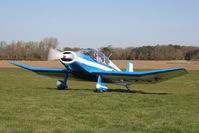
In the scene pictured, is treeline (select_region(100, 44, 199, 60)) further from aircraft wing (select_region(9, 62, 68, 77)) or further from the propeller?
the propeller

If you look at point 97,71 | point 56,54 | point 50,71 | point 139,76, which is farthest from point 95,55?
point 50,71

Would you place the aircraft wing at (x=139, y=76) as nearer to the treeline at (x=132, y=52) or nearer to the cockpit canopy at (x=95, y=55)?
the cockpit canopy at (x=95, y=55)

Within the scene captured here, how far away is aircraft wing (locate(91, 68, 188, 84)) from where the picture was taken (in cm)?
1191

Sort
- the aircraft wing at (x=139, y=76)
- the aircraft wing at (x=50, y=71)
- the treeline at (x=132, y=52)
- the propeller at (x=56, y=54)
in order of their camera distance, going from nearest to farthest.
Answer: the aircraft wing at (x=139, y=76)
the propeller at (x=56, y=54)
the aircraft wing at (x=50, y=71)
the treeline at (x=132, y=52)

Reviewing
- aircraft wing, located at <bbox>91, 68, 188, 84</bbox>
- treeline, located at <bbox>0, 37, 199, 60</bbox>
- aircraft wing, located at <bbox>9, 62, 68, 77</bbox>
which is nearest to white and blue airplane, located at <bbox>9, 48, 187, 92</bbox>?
aircraft wing, located at <bbox>91, 68, 188, 84</bbox>

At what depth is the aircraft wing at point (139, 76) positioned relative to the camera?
11906 mm

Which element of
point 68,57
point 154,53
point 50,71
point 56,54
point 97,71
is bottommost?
point 154,53

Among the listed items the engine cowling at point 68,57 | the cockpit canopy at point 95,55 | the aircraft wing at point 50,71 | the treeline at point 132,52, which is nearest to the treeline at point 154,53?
the treeline at point 132,52

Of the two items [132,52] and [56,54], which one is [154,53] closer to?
[132,52]

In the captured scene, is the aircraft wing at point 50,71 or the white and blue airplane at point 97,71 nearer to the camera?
the white and blue airplane at point 97,71

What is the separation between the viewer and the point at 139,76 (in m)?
12.7

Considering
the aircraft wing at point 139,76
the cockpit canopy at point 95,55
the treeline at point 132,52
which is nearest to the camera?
the aircraft wing at point 139,76

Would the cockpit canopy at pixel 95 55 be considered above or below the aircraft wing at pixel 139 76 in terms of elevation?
above

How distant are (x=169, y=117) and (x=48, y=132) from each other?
3.38 metres
